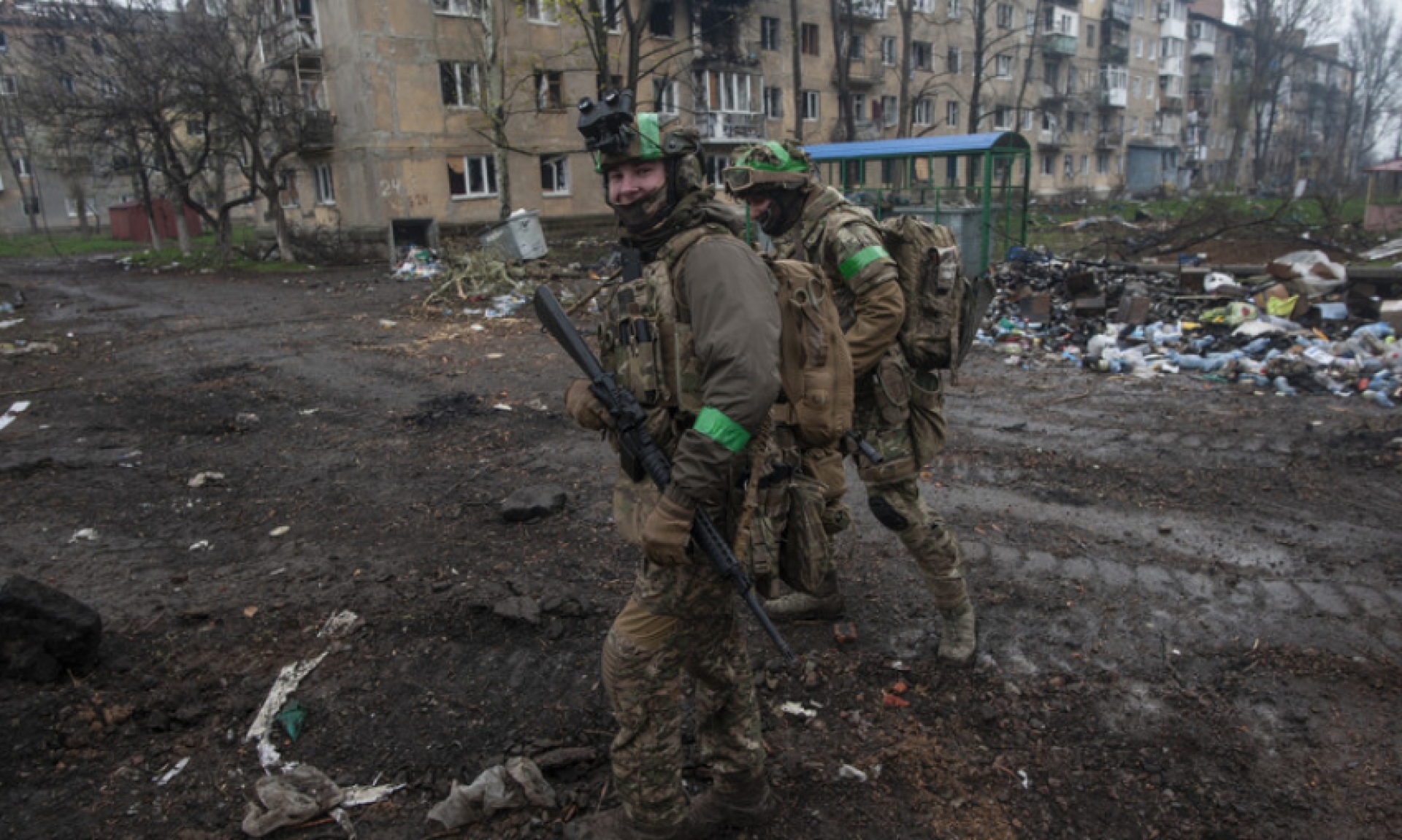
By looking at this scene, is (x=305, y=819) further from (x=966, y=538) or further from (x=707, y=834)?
(x=966, y=538)

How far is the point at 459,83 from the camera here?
23109mm

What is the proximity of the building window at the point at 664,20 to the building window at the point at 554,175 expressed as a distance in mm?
6281

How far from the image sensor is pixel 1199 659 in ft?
10.00

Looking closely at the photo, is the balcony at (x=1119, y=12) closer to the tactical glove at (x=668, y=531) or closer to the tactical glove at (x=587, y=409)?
the tactical glove at (x=587, y=409)

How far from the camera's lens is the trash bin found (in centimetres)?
1585

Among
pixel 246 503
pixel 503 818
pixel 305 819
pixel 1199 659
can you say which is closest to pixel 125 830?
pixel 305 819

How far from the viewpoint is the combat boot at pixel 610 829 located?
2.25 meters

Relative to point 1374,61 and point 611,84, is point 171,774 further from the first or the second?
point 1374,61

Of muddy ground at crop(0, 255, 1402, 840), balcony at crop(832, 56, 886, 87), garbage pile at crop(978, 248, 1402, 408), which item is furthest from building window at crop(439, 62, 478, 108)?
muddy ground at crop(0, 255, 1402, 840)

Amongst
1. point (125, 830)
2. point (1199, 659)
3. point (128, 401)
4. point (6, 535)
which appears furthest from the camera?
point (128, 401)

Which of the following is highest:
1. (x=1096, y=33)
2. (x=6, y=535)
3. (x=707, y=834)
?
(x=1096, y=33)

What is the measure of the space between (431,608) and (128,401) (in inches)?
214

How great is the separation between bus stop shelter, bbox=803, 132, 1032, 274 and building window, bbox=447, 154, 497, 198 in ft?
34.3

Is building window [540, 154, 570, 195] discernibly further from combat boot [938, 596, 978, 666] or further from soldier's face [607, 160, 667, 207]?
soldier's face [607, 160, 667, 207]
